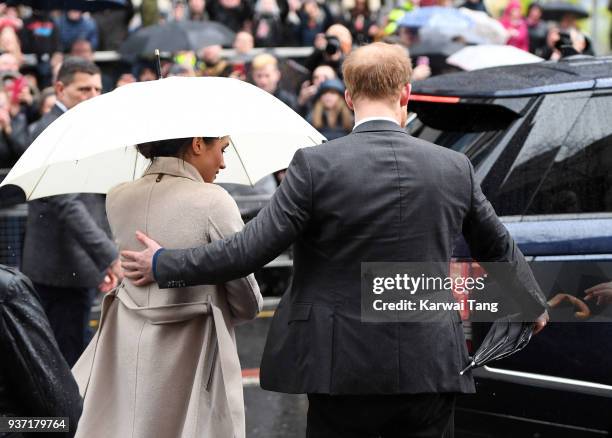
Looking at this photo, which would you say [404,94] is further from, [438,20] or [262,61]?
[438,20]

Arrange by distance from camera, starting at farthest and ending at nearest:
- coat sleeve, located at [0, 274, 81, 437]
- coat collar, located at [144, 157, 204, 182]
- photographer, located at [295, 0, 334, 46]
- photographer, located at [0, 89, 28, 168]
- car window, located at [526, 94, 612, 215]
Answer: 1. photographer, located at [295, 0, 334, 46]
2. photographer, located at [0, 89, 28, 168]
3. car window, located at [526, 94, 612, 215]
4. coat collar, located at [144, 157, 204, 182]
5. coat sleeve, located at [0, 274, 81, 437]

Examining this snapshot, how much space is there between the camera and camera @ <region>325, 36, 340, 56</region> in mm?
13023

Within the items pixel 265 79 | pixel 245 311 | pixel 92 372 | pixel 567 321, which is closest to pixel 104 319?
pixel 92 372

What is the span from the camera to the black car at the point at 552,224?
482 centimetres

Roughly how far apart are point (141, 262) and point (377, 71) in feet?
3.28

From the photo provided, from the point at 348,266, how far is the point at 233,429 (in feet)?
2.52

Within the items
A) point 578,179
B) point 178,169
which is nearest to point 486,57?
point 578,179

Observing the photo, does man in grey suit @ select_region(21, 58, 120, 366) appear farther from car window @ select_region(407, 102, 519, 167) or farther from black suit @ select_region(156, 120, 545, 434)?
black suit @ select_region(156, 120, 545, 434)

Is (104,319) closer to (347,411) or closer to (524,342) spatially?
(347,411)

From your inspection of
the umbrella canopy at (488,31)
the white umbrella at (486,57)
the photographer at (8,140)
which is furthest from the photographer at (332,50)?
the photographer at (8,140)

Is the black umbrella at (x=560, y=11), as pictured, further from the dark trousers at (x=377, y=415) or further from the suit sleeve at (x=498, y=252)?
the dark trousers at (x=377, y=415)

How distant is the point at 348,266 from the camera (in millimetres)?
3664

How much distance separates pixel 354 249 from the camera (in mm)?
3652

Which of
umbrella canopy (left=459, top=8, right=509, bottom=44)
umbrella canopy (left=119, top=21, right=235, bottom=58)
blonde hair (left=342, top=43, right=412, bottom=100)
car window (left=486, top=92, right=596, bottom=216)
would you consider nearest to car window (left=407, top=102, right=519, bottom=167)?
car window (left=486, top=92, right=596, bottom=216)
